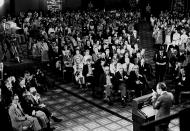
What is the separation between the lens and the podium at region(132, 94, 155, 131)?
6195 mm

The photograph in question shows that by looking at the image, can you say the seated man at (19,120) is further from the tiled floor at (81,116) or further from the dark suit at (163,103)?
the dark suit at (163,103)

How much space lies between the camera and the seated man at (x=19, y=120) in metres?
7.40

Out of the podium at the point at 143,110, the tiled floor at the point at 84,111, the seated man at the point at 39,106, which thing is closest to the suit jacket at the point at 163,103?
the podium at the point at 143,110

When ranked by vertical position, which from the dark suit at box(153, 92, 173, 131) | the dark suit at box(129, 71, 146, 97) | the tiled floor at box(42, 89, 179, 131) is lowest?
the tiled floor at box(42, 89, 179, 131)

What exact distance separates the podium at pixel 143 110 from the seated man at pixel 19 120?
2451mm

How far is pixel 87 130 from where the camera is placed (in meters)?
8.17

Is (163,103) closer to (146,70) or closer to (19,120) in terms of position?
(19,120)

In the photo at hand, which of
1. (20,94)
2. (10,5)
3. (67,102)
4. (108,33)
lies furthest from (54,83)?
(10,5)

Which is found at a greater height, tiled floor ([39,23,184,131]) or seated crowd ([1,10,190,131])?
seated crowd ([1,10,190,131])

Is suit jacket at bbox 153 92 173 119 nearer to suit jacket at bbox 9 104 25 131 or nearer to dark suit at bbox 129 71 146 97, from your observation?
suit jacket at bbox 9 104 25 131

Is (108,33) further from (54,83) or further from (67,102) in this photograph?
(67,102)

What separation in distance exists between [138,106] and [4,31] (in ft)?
26.7

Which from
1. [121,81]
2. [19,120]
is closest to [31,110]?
[19,120]

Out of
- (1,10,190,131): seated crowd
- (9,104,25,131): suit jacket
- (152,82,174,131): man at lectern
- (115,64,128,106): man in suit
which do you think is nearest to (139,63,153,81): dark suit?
(1,10,190,131): seated crowd
